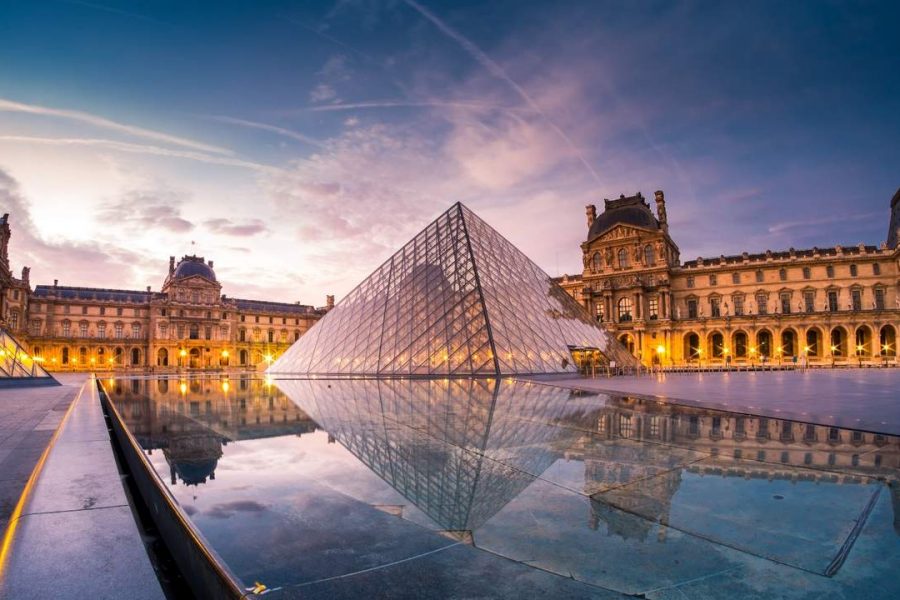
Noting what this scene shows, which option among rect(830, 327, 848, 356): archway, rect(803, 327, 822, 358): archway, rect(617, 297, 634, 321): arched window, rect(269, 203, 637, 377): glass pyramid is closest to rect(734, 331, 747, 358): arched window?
rect(803, 327, 822, 358): archway

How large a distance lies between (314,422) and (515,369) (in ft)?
52.7

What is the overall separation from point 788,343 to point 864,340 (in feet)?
22.4

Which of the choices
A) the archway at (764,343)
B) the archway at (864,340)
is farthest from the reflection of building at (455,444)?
the archway at (864,340)

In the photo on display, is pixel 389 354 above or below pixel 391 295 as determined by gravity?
below

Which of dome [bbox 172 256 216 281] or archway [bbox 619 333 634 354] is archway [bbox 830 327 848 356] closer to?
archway [bbox 619 333 634 354]

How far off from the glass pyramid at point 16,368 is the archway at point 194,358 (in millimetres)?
56702

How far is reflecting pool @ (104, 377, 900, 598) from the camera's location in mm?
2488

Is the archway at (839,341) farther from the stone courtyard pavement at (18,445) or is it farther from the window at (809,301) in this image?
the stone courtyard pavement at (18,445)

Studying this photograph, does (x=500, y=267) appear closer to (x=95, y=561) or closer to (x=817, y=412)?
(x=817, y=412)

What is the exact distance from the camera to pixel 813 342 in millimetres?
56500

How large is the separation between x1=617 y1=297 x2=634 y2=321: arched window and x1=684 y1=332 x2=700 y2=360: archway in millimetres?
7099

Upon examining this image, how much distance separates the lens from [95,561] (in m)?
2.42

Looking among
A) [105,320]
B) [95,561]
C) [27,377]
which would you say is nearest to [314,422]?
[95,561]

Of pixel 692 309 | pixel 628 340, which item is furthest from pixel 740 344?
pixel 628 340
